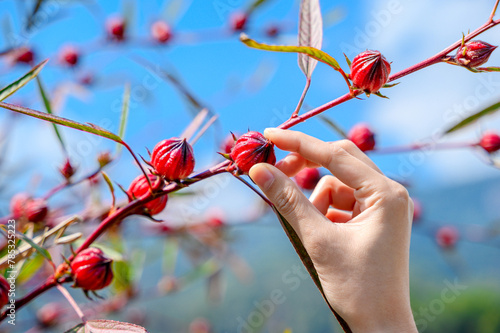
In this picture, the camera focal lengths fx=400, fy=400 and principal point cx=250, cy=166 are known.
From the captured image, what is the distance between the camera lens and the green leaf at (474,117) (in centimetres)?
48

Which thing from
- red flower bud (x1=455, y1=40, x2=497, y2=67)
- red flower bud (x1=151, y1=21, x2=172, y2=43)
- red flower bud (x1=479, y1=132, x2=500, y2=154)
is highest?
red flower bud (x1=151, y1=21, x2=172, y2=43)

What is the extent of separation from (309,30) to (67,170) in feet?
1.48

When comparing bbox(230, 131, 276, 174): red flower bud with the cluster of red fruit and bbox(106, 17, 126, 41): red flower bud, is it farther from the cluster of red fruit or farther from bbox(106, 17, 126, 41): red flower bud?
bbox(106, 17, 126, 41): red flower bud

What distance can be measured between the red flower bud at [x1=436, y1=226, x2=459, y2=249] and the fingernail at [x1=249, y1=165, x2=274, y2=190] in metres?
1.27

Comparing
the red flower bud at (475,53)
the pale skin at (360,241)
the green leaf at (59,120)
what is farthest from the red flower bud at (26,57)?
the red flower bud at (475,53)

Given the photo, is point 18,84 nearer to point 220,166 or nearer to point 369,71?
point 220,166

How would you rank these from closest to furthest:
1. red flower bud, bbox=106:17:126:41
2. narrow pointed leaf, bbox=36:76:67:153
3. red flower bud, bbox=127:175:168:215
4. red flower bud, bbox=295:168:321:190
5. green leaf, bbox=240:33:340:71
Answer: green leaf, bbox=240:33:340:71 → red flower bud, bbox=127:175:168:215 → narrow pointed leaf, bbox=36:76:67:153 → red flower bud, bbox=295:168:321:190 → red flower bud, bbox=106:17:126:41

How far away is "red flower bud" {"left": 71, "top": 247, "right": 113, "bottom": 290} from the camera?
0.49 metres

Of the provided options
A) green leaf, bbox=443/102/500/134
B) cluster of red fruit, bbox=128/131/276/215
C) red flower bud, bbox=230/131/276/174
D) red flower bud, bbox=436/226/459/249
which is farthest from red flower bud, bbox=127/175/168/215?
red flower bud, bbox=436/226/459/249

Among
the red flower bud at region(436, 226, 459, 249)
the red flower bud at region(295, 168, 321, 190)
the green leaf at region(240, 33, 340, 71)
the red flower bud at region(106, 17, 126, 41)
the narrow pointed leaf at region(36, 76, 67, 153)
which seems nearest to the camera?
the green leaf at region(240, 33, 340, 71)

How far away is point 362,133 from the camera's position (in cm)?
77

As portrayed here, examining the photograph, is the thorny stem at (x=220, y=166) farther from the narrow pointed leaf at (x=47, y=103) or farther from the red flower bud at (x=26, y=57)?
the red flower bud at (x=26, y=57)

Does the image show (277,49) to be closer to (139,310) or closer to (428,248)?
(139,310)

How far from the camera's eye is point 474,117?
1.67ft
